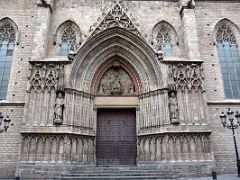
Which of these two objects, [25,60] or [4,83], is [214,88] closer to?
[25,60]

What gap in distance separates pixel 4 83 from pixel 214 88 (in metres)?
12.6

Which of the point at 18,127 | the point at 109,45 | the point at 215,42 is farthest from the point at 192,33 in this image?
the point at 18,127

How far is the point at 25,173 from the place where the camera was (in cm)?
1103

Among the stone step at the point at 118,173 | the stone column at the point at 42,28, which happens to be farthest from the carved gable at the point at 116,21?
the stone step at the point at 118,173

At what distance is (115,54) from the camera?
14508mm

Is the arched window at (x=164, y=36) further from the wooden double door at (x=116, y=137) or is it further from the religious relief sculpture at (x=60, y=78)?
the religious relief sculpture at (x=60, y=78)

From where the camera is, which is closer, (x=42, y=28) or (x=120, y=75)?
(x=42, y=28)

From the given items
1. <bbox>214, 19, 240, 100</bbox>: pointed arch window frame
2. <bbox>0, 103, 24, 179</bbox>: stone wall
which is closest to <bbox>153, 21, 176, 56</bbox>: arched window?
<bbox>214, 19, 240, 100</bbox>: pointed arch window frame

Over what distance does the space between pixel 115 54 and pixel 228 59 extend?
286 inches

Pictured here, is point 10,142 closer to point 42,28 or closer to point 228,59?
point 42,28

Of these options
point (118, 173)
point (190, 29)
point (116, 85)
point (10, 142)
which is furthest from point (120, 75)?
point (10, 142)

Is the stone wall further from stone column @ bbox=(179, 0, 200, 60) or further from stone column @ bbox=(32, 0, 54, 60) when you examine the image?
stone column @ bbox=(179, 0, 200, 60)

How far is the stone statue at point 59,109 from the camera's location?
1188 centimetres

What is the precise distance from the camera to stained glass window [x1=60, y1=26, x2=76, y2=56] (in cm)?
1450
